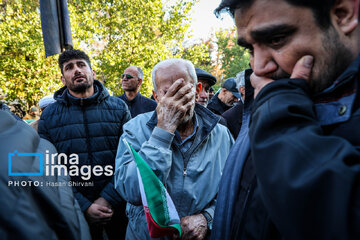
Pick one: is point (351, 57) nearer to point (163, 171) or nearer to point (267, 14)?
point (267, 14)

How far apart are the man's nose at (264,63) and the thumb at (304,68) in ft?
0.32

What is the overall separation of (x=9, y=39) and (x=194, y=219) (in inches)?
402

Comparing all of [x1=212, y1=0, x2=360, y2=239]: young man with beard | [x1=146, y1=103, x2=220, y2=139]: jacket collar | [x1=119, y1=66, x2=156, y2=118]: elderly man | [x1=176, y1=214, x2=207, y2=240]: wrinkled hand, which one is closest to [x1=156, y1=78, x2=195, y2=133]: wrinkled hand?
[x1=146, y1=103, x2=220, y2=139]: jacket collar

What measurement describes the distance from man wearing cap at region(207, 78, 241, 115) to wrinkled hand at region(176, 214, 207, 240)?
3.41 metres

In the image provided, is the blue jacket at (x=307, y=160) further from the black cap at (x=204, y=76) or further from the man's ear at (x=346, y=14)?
the black cap at (x=204, y=76)

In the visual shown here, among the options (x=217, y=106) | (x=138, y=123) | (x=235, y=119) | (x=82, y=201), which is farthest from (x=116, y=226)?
(x=217, y=106)

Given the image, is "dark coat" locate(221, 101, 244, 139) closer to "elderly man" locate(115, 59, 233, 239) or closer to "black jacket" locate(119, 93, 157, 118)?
"elderly man" locate(115, 59, 233, 239)

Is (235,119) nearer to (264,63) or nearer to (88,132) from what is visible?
(88,132)

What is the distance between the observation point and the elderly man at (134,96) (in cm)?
522

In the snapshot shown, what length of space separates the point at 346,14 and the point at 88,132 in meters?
2.60

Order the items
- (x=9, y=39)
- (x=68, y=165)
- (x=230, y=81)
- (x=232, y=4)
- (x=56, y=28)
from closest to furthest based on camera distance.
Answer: (x=232, y=4), (x=68, y=165), (x=56, y=28), (x=230, y=81), (x=9, y=39)

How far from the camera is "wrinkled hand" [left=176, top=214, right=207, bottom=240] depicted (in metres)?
1.56

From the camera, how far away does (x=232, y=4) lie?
38.3 inches

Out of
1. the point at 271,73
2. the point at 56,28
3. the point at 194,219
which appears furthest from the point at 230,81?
the point at 271,73
